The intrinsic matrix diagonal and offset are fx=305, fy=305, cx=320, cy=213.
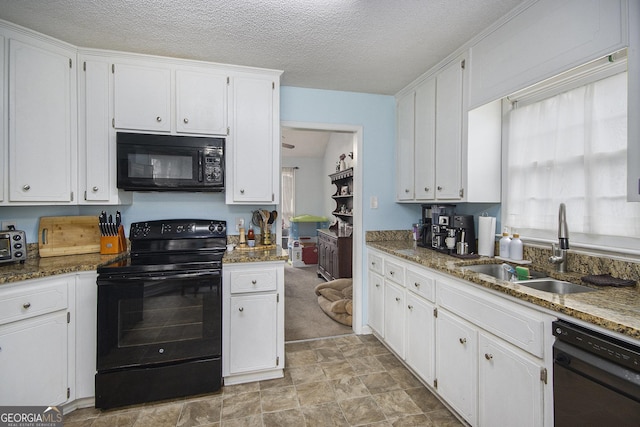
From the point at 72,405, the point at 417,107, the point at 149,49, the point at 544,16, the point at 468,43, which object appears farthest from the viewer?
the point at 417,107

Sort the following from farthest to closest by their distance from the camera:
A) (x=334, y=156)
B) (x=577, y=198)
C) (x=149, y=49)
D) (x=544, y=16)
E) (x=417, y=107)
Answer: (x=334, y=156) → (x=417, y=107) → (x=149, y=49) → (x=577, y=198) → (x=544, y=16)

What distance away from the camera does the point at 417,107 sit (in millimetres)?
2758

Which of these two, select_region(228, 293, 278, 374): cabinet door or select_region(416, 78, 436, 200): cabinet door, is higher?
select_region(416, 78, 436, 200): cabinet door

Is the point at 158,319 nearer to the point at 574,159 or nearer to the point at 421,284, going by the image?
the point at 421,284

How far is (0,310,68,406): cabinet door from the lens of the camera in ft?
5.48

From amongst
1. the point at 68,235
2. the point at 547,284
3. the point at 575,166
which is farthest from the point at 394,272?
the point at 68,235

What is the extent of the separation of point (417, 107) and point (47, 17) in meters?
2.70

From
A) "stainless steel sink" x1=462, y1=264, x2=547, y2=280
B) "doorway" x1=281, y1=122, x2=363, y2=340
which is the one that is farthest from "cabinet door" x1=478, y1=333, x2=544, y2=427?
"doorway" x1=281, y1=122, x2=363, y2=340

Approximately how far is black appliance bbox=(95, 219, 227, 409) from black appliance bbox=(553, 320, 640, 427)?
1.84 meters

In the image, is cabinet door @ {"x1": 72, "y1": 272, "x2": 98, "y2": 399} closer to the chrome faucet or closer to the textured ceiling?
the textured ceiling

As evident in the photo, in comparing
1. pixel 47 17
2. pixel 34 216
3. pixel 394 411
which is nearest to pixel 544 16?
pixel 394 411

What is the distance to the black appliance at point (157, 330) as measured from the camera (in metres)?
1.92

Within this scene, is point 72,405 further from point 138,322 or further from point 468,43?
point 468,43

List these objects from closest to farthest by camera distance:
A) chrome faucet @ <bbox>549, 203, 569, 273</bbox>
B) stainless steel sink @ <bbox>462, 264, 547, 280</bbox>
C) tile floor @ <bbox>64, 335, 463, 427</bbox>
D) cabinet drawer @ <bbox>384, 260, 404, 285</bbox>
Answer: chrome faucet @ <bbox>549, 203, 569, 273</bbox> < tile floor @ <bbox>64, 335, 463, 427</bbox> < stainless steel sink @ <bbox>462, 264, 547, 280</bbox> < cabinet drawer @ <bbox>384, 260, 404, 285</bbox>
